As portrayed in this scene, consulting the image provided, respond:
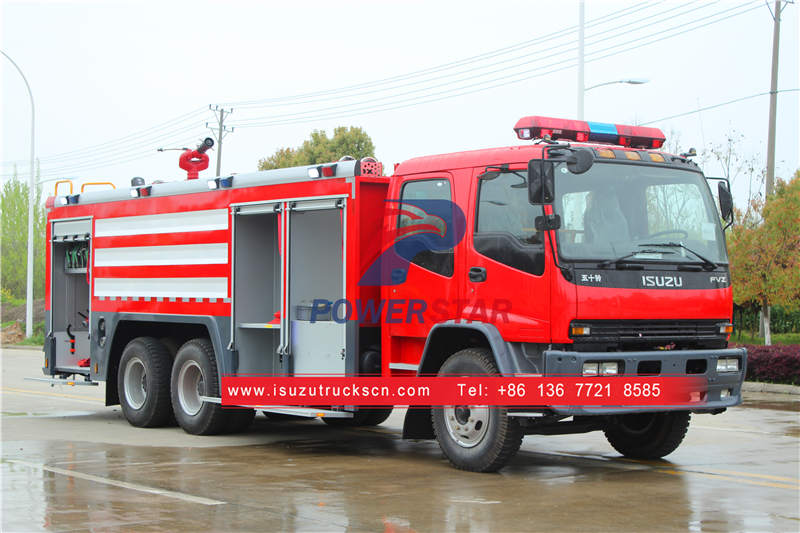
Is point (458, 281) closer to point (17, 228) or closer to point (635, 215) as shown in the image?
point (635, 215)

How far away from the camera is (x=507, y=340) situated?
930 cm

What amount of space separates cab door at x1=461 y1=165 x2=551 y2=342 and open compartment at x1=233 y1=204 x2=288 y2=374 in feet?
10.3

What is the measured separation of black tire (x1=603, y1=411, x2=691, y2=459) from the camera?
10.5 meters

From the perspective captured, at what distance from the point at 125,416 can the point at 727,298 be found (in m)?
8.00

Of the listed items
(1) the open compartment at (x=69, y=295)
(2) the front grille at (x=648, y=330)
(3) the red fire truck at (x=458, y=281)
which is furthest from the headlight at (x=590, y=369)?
(1) the open compartment at (x=69, y=295)

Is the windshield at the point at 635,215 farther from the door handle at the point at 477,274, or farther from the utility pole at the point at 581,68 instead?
the utility pole at the point at 581,68

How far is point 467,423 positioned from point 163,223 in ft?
17.6

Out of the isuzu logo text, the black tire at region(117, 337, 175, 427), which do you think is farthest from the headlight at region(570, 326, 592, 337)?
the black tire at region(117, 337, 175, 427)

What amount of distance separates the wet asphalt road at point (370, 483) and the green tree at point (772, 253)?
1062 cm

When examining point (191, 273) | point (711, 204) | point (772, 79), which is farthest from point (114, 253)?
point (772, 79)

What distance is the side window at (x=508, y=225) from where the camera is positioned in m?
9.16

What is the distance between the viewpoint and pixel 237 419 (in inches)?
496

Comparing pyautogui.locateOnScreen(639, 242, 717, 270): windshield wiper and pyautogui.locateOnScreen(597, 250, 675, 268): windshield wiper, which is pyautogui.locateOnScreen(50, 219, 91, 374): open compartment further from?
pyautogui.locateOnScreen(639, 242, 717, 270): windshield wiper

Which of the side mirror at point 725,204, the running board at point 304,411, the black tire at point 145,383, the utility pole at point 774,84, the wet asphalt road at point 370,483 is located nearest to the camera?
the wet asphalt road at point 370,483
